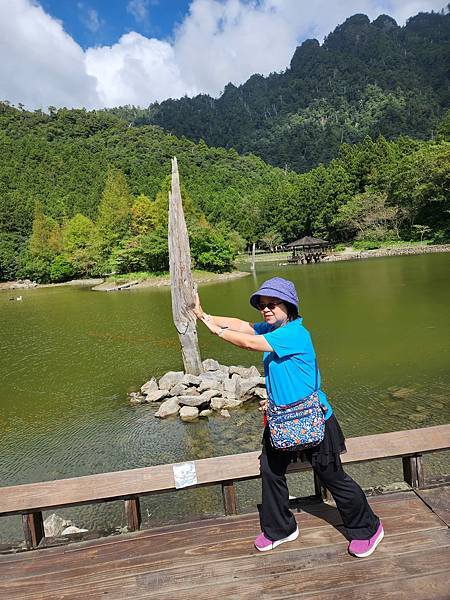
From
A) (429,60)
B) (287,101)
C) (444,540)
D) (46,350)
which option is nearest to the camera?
(444,540)

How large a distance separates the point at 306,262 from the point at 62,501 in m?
39.4

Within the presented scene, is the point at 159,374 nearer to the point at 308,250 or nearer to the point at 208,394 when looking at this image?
the point at 208,394

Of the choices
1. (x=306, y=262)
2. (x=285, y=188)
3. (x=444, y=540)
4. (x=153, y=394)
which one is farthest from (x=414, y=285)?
(x=285, y=188)

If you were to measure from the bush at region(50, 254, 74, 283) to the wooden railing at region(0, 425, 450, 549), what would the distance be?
41.8 m

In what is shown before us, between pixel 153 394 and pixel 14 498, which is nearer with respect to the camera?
pixel 14 498

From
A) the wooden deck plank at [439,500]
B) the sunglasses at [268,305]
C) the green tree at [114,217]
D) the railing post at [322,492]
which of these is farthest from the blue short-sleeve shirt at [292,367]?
the green tree at [114,217]

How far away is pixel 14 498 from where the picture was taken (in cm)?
242

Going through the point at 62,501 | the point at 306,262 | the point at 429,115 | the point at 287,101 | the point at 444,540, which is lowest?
the point at 306,262

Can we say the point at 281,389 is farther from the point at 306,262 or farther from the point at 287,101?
the point at 287,101

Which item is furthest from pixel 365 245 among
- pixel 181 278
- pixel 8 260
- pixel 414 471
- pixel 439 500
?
pixel 439 500

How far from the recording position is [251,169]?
90.4 metres

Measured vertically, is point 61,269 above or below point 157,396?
below

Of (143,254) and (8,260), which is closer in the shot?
(143,254)

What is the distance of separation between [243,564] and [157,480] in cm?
66
